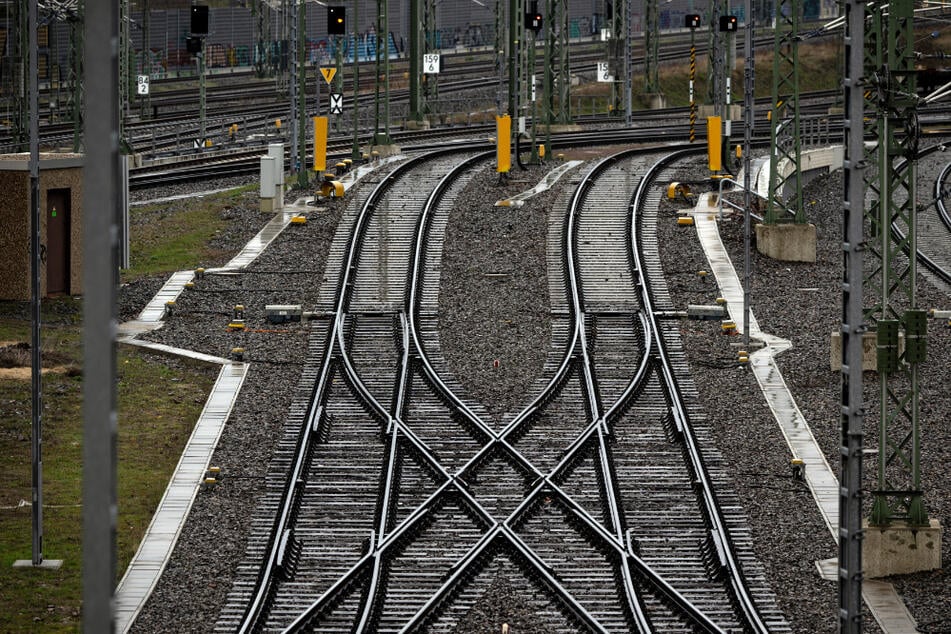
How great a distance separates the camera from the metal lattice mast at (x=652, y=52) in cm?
6844

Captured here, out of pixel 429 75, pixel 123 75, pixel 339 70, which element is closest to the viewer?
pixel 123 75

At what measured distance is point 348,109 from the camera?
6538 cm

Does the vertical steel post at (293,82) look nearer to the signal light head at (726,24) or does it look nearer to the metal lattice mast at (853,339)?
the signal light head at (726,24)

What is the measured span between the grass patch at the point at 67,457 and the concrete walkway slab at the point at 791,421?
7533 mm

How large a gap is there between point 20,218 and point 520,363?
948cm

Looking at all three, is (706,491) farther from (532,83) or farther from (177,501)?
(532,83)

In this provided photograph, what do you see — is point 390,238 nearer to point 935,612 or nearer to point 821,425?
point 821,425

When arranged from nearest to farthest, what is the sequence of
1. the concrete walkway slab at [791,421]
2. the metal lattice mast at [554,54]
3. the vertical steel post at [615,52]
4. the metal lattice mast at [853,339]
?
the metal lattice mast at [853,339] → the concrete walkway slab at [791,421] → the metal lattice mast at [554,54] → the vertical steel post at [615,52]

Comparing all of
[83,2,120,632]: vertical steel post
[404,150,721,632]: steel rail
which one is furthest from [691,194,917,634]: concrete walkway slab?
[83,2,120,632]: vertical steel post

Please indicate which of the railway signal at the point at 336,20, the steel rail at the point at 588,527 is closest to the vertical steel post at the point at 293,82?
the railway signal at the point at 336,20

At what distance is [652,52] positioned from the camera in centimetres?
7044

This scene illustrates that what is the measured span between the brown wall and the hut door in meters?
0.12

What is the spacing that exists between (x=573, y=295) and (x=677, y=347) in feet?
11.4

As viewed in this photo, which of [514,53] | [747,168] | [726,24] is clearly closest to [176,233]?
[514,53]
